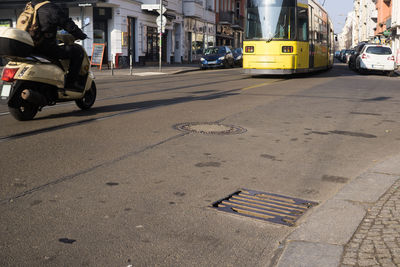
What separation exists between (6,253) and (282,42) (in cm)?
1692

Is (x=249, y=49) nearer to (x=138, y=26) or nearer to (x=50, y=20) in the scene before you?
(x=50, y=20)

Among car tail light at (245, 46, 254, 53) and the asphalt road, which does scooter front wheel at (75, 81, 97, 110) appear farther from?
car tail light at (245, 46, 254, 53)

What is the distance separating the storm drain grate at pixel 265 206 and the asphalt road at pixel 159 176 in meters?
0.10

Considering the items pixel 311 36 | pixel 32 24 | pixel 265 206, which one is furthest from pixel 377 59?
pixel 265 206

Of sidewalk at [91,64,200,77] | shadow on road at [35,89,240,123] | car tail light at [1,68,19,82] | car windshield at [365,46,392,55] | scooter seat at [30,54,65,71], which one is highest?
car windshield at [365,46,392,55]

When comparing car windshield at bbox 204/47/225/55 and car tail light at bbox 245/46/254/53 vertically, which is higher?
car windshield at bbox 204/47/225/55

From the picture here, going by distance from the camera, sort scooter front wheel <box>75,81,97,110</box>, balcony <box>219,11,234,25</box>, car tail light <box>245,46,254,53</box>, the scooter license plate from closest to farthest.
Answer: the scooter license plate, scooter front wheel <box>75,81,97,110</box>, car tail light <box>245,46,254,53</box>, balcony <box>219,11,234,25</box>

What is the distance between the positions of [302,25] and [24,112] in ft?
46.8

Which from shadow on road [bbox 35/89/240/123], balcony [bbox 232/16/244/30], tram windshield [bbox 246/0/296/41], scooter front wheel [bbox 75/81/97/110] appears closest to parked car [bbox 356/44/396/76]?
tram windshield [bbox 246/0/296/41]

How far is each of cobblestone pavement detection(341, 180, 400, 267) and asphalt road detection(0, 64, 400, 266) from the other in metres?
0.46

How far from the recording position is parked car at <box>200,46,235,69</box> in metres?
32.5

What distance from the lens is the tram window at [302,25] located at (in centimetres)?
1891

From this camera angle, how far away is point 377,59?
26.0 m

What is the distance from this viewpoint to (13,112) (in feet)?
23.8
